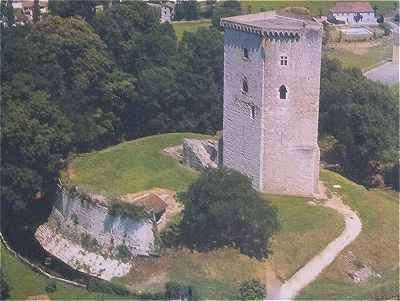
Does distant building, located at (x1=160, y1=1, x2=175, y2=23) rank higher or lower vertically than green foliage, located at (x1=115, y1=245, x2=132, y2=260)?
higher

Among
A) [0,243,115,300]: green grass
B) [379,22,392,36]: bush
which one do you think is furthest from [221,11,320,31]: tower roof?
[379,22,392,36]: bush

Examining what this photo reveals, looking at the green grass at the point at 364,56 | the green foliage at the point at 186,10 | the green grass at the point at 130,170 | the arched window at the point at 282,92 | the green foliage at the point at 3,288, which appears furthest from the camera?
the green foliage at the point at 186,10

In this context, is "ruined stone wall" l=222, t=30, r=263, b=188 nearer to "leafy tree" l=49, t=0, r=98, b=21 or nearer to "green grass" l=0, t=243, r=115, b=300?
"green grass" l=0, t=243, r=115, b=300

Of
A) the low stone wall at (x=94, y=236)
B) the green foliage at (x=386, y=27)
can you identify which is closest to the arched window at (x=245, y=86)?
the low stone wall at (x=94, y=236)

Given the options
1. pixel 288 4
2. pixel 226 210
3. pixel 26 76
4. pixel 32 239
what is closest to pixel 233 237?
pixel 226 210

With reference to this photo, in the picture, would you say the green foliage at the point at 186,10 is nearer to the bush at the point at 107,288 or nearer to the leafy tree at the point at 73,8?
the leafy tree at the point at 73,8

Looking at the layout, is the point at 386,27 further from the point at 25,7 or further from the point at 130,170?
the point at 130,170
